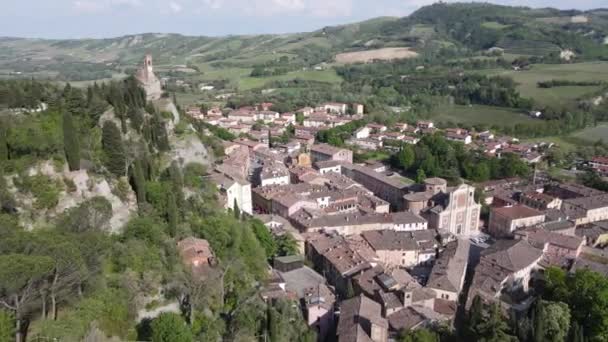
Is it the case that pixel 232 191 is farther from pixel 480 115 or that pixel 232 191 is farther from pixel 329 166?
pixel 480 115

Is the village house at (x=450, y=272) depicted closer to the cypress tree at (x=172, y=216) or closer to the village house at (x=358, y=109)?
the cypress tree at (x=172, y=216)

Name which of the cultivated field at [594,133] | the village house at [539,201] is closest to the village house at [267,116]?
the village house at [539,201]

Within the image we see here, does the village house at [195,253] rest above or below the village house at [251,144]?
above

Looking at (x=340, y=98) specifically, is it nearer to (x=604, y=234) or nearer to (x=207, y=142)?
(x=207, y=142)

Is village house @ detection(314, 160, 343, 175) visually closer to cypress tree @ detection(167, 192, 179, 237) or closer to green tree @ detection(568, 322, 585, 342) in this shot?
cypress tree @ detection(167, 192, 179, 237)

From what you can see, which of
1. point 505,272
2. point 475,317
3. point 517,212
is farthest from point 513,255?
point 517,212

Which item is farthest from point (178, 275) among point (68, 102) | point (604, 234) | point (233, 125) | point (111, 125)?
point (233, 125)

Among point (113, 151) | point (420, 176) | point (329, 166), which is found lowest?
point (420, 176)
